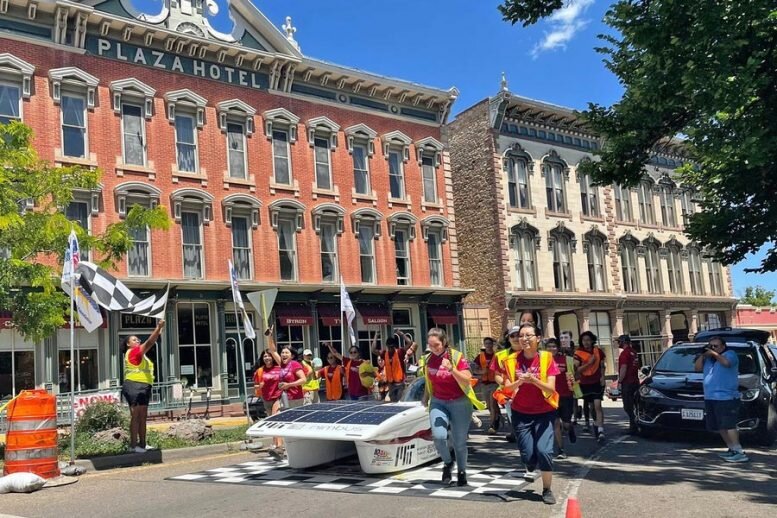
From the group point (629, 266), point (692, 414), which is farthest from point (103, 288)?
point (629, 266)

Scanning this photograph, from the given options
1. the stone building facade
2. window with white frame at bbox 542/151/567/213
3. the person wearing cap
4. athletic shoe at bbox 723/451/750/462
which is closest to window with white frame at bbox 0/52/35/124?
the stone building facade

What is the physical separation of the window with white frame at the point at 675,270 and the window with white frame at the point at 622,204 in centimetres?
354

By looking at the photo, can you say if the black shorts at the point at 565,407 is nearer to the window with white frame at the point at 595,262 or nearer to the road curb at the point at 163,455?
the road curb at the point at 163,455

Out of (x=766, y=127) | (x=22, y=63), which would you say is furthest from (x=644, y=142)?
(x=22, y=63)

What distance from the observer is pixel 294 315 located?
80.1 feet

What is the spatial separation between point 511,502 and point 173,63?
20.0 meters

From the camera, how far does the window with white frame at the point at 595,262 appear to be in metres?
35.2

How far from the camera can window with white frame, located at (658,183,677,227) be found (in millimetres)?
39531

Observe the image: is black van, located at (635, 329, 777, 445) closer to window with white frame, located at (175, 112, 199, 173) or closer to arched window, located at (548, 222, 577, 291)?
window with white frame, located at (175, 112, 199, 173)

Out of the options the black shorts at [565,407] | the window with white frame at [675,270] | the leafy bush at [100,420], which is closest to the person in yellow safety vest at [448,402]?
the black shorts at [565,407]

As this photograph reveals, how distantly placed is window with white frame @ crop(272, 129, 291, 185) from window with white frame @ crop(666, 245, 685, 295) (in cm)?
2317

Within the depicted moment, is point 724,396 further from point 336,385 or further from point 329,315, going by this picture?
point 329,315

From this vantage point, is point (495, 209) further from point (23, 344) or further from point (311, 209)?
point (23, 344)

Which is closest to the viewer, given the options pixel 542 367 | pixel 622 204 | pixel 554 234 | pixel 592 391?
pixel 542 367
